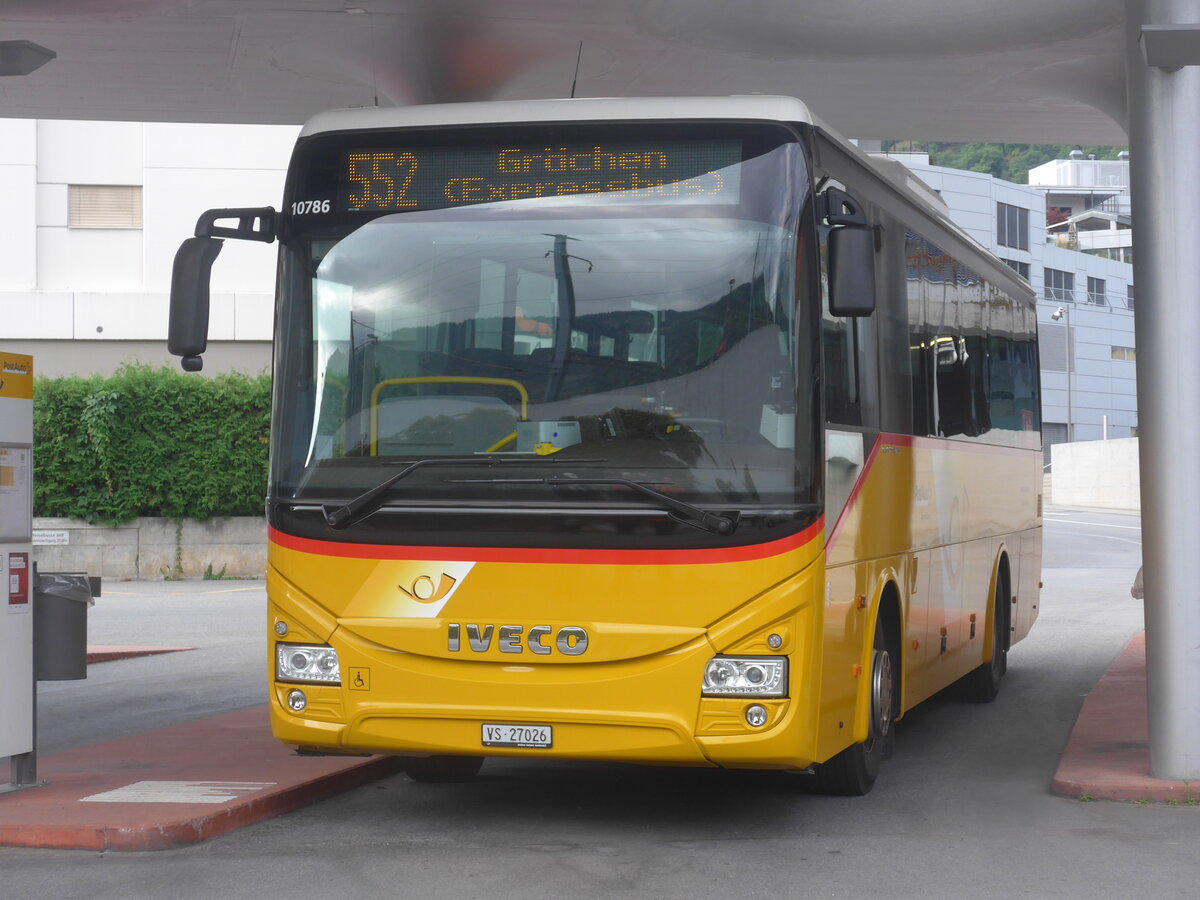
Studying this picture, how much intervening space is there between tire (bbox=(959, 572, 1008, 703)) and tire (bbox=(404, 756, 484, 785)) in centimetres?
511

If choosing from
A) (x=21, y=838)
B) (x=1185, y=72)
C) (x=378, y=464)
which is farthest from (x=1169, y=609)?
(x=21, y=838)

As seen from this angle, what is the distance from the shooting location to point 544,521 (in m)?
7.18

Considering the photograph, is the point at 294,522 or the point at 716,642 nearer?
the point at 716,642

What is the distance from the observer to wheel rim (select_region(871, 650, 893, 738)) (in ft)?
28.3

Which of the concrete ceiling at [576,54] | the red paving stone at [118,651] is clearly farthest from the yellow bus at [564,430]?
the red paving stone at [118,651]

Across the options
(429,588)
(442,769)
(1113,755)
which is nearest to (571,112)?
(429,588)

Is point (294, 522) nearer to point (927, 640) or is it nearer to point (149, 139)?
point (927, 640)

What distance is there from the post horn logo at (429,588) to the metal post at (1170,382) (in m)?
3.78

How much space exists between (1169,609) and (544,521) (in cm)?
354

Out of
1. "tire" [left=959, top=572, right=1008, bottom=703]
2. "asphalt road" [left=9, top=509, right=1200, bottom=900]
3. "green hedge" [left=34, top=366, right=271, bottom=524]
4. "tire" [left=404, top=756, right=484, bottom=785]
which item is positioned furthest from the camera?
"green hedge" [left=34, top=366, right=271, bottom=524]

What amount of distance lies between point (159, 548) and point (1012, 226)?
69.2 m

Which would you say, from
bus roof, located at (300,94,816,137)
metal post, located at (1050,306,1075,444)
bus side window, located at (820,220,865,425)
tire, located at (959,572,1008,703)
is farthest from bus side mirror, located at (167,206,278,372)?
metal post, located at (1050,306,1075,444)

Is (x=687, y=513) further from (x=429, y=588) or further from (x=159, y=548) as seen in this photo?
(x=159, y=548)

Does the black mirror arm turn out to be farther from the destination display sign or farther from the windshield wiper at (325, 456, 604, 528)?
the windshield wiper at (325, 456, 604, 528)
